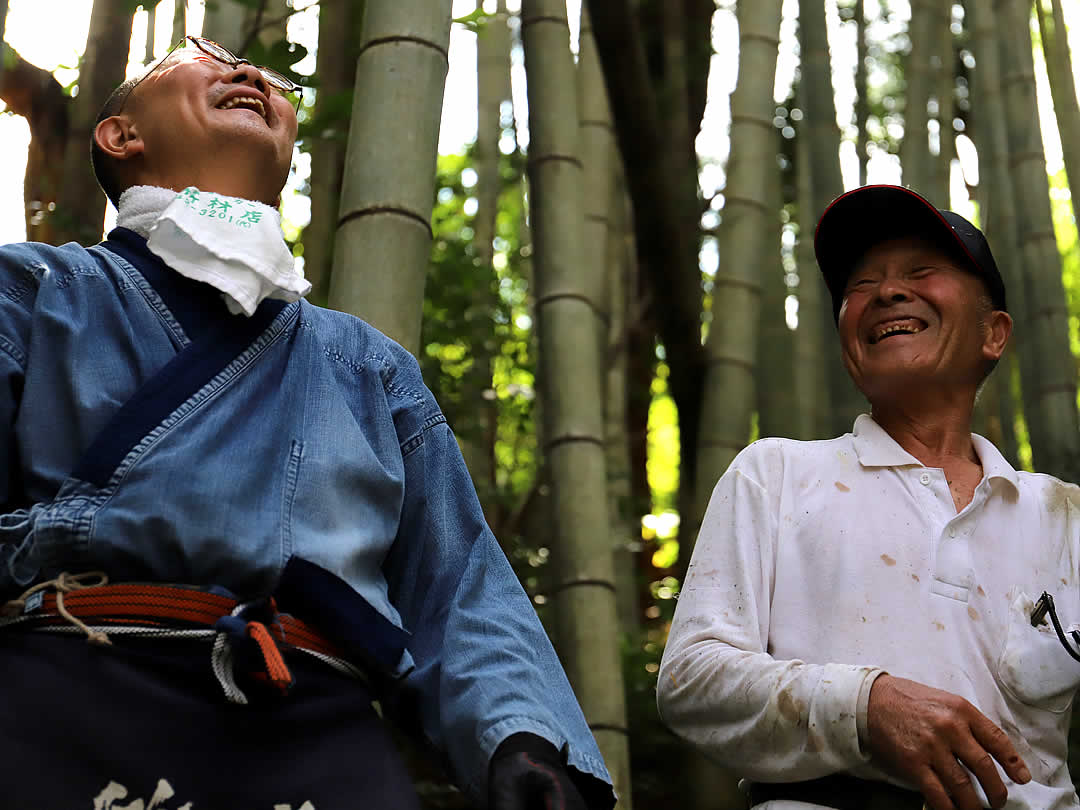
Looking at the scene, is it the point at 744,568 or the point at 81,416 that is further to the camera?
the point at 744,568

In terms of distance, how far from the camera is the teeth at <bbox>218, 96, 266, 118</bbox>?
1.91 m

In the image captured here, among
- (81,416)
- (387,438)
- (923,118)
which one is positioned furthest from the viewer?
(923,118)

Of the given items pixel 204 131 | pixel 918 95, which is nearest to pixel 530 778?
pixel 204 131

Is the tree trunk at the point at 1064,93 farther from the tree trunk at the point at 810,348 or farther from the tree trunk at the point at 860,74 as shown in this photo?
the tree trunk at the point at 810,348

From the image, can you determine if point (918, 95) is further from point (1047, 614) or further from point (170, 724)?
point (170, 724)

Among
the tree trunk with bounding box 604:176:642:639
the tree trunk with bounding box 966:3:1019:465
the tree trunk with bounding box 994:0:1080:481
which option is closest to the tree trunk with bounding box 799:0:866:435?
the tree trunk with bounding box 994:0:1080:481

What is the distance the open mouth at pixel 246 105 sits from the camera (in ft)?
6.26

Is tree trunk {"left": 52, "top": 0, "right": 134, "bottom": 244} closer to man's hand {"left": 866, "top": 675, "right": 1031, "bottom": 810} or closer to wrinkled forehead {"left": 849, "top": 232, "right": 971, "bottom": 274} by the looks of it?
wrinkled forehead {"left": 849, "top": 232, "right": 971, "bottom": 274}

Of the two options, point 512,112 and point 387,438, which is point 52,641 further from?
point 512,112

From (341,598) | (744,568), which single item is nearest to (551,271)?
(744,568)

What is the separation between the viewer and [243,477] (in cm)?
156

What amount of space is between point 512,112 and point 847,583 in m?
5.35

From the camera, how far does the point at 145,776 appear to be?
1418 millimetres

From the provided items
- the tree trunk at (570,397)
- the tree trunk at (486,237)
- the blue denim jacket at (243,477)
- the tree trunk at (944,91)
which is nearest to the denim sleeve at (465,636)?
the blue denim jacket at (243,477)
